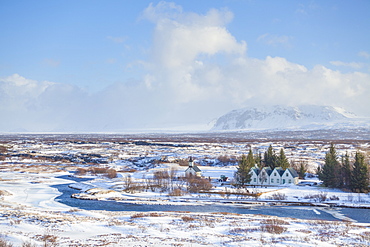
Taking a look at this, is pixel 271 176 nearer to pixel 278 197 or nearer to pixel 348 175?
pixel 348 175

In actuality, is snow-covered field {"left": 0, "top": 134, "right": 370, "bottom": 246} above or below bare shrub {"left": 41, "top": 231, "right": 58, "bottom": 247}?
below

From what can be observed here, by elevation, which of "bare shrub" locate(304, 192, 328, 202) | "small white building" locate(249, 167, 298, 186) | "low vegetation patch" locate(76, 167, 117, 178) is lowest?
"low vegetation patch" locate(76, 167, 117, 178)

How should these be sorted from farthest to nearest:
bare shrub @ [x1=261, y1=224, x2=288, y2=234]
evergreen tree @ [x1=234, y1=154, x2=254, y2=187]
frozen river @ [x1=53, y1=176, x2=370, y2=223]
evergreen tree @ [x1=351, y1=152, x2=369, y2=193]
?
evergreen tree @ [x1=234, y1=154, x2=254, y2=187] → evergreen tree @ [x1=351, y1=152, x2=369, y2=193] → frozen river @ [x1=53, y1=176, x2=370, y2=223] → bare shrub @ [x1=261, y1=224, x2=288, y2=234]

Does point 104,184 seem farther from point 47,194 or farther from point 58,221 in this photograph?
point 58,221

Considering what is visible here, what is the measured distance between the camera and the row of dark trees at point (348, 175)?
6156 centimetres

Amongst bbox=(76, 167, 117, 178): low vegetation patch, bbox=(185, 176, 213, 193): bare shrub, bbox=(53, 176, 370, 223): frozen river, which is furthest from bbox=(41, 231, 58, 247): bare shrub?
bbox=(76, 167, 117, 178): low vegetation patch

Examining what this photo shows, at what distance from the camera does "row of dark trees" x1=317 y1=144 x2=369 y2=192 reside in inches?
2424

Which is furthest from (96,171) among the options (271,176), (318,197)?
(318,197)

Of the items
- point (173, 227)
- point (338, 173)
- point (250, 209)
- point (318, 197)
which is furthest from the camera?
point (338, 173)

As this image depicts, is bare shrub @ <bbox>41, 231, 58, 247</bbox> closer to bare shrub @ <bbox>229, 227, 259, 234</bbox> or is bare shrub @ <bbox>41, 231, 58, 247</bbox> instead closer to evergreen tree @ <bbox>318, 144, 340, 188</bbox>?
bare shrub @ <bbox>229, 227, 259, 234</bbox>

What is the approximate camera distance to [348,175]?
211 feet

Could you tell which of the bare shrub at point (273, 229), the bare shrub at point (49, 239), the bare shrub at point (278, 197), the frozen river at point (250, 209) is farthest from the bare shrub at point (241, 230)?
the bare shrub at point (278, 197)

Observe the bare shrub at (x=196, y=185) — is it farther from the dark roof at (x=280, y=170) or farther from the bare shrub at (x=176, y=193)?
the dark roof at (x=280, y=170)

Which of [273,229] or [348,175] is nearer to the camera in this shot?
[273,229]
